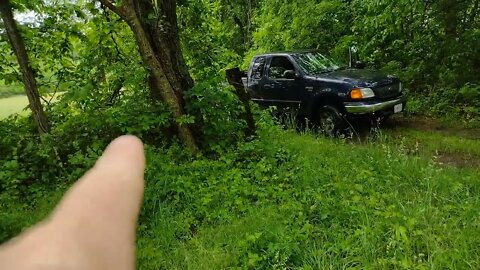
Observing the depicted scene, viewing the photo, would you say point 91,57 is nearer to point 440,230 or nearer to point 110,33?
point 110,33

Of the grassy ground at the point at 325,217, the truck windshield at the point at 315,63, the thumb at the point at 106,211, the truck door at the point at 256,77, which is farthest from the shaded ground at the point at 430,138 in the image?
the thumb at the point at 106,211

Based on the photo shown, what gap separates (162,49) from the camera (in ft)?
Result: 17.8

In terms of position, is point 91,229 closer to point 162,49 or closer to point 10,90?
point 162,49

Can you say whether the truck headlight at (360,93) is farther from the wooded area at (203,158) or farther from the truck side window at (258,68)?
the truck side window at (258,68)

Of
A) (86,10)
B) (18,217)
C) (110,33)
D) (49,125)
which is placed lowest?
(18,217)

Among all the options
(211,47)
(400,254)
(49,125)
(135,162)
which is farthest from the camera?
(211,47)

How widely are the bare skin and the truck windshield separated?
7.54m

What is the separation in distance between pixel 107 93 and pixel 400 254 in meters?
4.64

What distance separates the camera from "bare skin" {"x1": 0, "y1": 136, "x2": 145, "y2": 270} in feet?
1.27

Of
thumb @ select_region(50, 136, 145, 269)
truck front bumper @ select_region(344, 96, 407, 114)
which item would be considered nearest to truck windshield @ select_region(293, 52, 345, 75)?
truck front bumper @ select_region(344, 96, 407, 114)

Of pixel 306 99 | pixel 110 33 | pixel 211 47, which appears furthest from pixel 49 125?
pixel 306 99

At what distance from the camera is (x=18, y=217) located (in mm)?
4215

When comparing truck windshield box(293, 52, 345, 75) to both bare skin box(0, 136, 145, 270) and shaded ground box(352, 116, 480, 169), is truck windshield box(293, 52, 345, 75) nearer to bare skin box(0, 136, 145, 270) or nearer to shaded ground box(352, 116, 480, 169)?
shaded ground box(352, 116, 480, 169)

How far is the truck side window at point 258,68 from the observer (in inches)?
344
